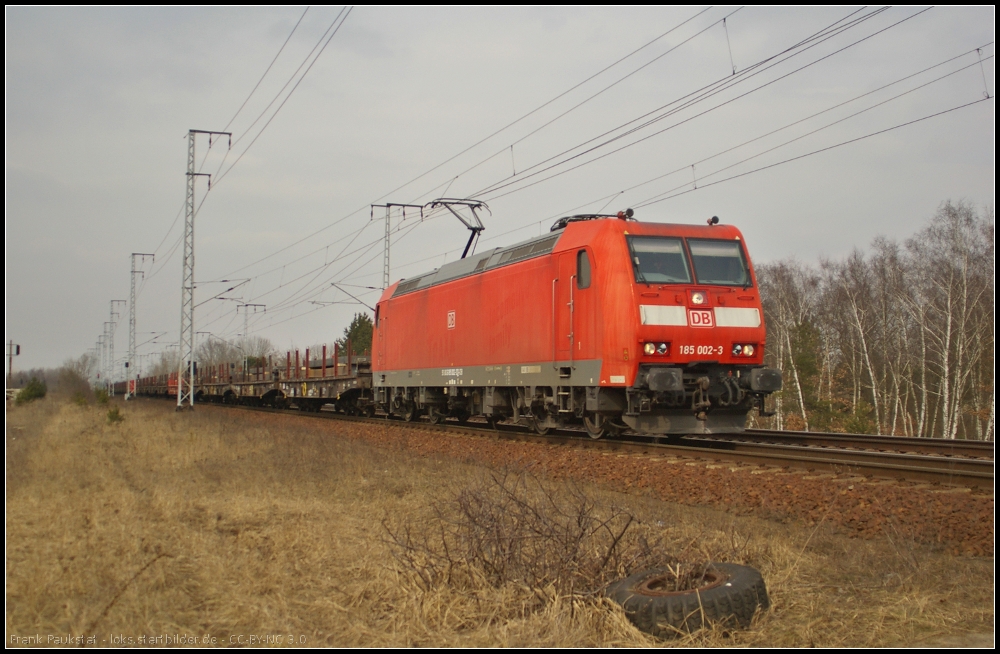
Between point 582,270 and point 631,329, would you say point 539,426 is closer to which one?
point 582,270

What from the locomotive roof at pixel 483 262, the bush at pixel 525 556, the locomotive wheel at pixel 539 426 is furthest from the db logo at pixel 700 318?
the bush at pixel 525 556

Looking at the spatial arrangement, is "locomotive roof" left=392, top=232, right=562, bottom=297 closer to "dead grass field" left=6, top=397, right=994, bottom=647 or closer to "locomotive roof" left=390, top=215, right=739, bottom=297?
"locomotive roof" left=390, top=215, right=739, bottom=297

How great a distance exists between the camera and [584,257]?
12.9 m

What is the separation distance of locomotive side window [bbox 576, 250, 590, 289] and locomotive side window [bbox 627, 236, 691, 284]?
0.92 m

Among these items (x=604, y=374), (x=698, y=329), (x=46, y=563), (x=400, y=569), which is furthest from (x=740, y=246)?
(x=46, y=563)

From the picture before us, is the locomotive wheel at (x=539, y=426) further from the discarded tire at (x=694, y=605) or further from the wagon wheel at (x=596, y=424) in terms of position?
the discarded tire at (x=694, y=605)

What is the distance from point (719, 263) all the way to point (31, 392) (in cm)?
5539

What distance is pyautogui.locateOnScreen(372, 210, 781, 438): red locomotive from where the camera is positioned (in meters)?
11.8

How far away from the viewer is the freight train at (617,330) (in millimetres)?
11805

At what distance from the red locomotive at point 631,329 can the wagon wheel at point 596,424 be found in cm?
2

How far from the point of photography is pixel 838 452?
11234 mm

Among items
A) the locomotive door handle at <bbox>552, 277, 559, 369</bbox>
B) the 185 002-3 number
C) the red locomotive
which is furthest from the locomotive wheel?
the 185 002-3 number

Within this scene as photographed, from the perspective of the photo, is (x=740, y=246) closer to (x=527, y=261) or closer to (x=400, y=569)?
(x=527, y=261)

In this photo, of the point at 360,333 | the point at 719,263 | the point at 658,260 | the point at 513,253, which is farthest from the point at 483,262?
the point at 360,333
